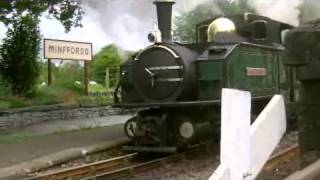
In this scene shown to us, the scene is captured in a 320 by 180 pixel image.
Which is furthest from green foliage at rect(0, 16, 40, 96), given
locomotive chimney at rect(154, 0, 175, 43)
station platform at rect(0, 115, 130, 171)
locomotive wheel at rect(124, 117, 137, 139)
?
locomotive chimney at rect(154, 0, 175, 43)

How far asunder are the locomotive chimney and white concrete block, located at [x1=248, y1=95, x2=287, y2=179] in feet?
23.2

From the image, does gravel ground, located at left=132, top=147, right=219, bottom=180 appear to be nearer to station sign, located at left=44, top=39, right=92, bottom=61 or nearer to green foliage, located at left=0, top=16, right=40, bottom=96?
green foliage, located at left=0, top=16, right=40, bottom=96

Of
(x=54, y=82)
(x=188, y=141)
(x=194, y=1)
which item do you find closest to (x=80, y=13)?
(x=194, y=1)

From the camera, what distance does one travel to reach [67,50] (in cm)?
1747

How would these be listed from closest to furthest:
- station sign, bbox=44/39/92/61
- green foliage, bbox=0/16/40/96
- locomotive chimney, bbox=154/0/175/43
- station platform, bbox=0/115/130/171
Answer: station platform, bbox=0/115/130/171
locomotive chimney, bbox=154/0/175/43
green foliage, bbox=0/16/40/96
station sign, bbox=44/39/92/61

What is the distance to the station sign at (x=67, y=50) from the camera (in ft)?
55.3

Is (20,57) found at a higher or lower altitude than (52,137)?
higher

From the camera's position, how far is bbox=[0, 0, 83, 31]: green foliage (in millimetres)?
13773

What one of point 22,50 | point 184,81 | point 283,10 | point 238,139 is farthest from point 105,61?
point 238,139

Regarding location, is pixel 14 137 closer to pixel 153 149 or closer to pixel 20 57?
pixel 153 149

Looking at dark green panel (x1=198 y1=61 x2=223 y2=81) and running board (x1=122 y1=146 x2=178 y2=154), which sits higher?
dark green panel (x1=198 y1=61 x2=223 y2=81)

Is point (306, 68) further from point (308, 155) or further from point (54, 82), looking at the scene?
point (54, 82)

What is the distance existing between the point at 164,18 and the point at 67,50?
7246 mm

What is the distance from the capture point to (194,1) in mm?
15555
